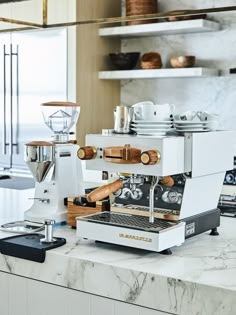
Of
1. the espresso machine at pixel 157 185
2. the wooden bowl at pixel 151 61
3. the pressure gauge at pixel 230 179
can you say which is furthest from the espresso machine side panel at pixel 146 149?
the wooden bowl at pixel 151 61

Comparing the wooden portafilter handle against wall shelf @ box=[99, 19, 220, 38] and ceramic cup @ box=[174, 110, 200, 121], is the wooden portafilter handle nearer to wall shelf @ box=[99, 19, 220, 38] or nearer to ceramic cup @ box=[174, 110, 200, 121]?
ceramic cup @ box=[174, 110, 200, 121]

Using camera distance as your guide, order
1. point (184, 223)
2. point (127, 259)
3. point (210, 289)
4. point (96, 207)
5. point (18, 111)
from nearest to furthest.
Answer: point (210, 289), point (127, 259), point (184, 223), point (96, 207), point (18, 111)

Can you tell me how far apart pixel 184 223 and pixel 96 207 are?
14.5 inches

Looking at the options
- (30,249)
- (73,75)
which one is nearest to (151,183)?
(30,249)

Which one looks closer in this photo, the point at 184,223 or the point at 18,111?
the point at 184,223

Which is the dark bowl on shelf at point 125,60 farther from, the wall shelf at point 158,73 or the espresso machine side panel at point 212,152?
the espresso machine side panel at point 212,152

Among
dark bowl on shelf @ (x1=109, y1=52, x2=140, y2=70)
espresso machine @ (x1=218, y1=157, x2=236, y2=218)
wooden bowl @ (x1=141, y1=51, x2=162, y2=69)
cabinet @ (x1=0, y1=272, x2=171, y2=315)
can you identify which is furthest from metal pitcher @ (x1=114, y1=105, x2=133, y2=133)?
dark bowl on shelf @ (x1=109, y1=52, x2=140, y2=70)

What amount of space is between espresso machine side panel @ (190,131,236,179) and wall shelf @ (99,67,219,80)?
2402 mm

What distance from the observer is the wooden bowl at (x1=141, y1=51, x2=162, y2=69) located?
4562 millimetres

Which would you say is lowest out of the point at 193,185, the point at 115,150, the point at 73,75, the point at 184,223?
the point at 184,223

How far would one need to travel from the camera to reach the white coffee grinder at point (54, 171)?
6.57 ft

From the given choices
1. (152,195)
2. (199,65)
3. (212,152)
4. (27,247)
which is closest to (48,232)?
(27,247)

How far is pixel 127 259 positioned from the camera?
1.70m

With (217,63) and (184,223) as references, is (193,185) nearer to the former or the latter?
(184,223)
